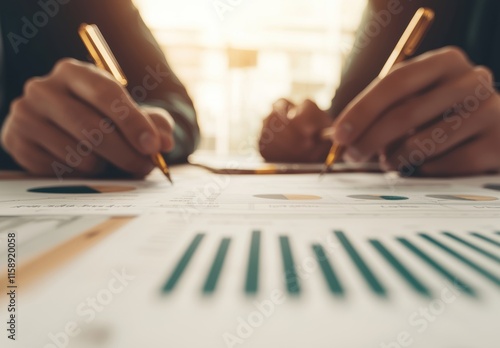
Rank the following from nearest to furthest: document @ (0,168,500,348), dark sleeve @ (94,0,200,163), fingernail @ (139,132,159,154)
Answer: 1. document @ (0,168,500,348)
2. fingernail @ (139,132,159,154)
3. dark sleeve @ (94,0,200,163)

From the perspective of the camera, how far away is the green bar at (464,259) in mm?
126

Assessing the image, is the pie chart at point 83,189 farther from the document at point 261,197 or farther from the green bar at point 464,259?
the green bar at point 464,259

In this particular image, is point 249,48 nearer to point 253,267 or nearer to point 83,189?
point 83,189

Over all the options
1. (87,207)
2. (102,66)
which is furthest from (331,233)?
(102,66)

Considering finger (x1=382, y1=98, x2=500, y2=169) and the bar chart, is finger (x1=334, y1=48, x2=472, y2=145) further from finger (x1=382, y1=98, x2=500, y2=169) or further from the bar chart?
the bar chart

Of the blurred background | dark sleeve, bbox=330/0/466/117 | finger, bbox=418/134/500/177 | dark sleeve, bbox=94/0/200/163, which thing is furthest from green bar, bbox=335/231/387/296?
the blurred background

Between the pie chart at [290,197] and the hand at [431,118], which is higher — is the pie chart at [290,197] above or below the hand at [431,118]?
below

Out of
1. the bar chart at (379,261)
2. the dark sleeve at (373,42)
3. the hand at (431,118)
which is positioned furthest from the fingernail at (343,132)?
the dark sleeve at (373,42)

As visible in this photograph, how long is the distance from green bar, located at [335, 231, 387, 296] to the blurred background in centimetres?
272

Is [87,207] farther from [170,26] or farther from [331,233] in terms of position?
[170,26]

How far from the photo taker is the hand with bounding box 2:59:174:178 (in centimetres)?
37

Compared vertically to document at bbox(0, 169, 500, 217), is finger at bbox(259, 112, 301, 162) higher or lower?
higher

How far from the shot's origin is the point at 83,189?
337 millimetres

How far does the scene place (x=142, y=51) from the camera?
34.1 inches
